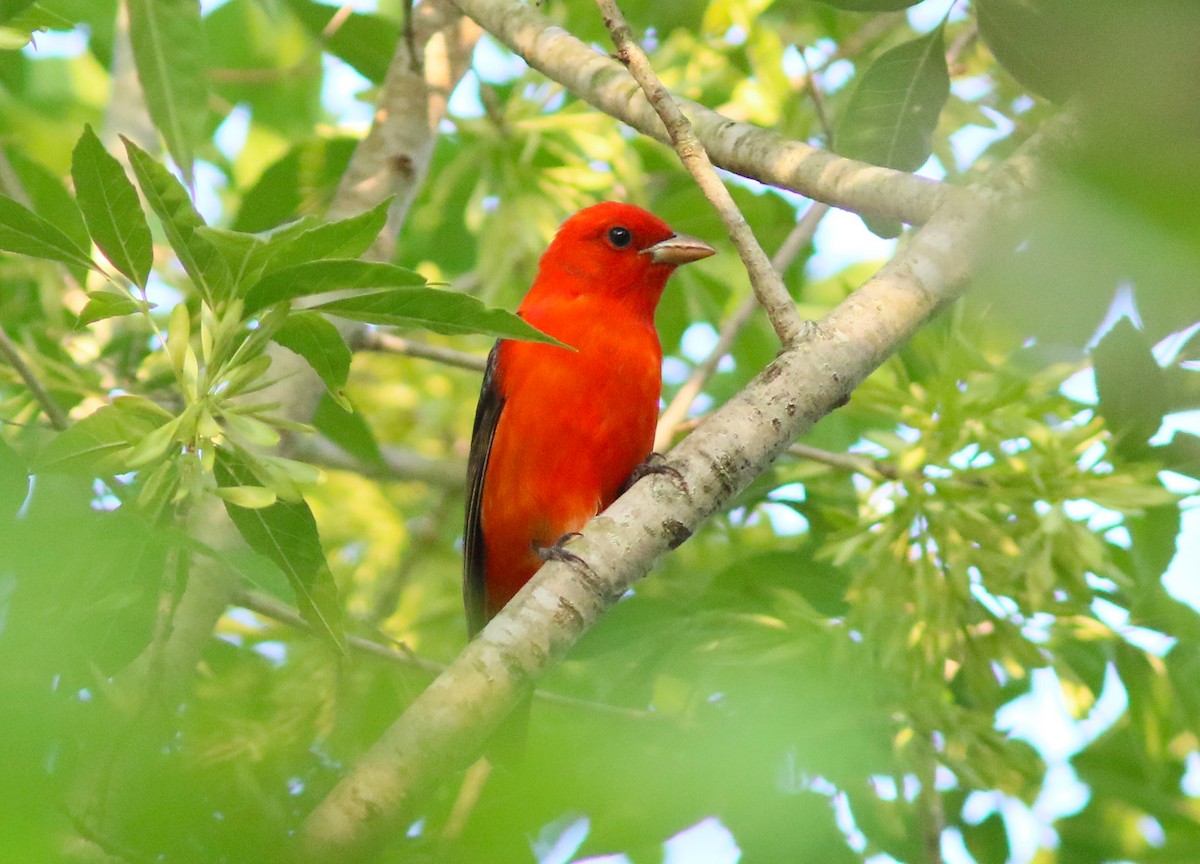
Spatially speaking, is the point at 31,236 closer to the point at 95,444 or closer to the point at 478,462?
the point at 95,444

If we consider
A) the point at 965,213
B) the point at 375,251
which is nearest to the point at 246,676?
the point at 375,251

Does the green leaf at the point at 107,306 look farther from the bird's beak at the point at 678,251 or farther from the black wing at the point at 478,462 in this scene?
the bird's beak at the point at 678,251

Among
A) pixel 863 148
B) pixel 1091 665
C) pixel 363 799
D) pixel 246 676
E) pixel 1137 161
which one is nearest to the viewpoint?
pixel 1137 161

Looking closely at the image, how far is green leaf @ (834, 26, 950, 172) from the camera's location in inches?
143

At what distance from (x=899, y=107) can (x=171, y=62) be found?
203 cm

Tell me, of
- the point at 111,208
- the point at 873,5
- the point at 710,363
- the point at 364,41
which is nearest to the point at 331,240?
the point at 111,208

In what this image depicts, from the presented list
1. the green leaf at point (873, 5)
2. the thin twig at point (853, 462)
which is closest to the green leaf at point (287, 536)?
the green leaf at point (873, 5)

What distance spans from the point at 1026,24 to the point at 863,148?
886 millimetres

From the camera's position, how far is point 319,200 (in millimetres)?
5406

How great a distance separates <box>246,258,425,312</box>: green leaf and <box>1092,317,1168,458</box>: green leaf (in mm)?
2155

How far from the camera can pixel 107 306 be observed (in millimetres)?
2418

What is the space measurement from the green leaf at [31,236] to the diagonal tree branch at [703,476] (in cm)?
108

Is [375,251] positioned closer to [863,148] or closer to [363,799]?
[863,148]

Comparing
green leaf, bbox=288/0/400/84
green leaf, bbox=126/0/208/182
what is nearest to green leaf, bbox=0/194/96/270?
green leaf, bbox=126/0/208/182
